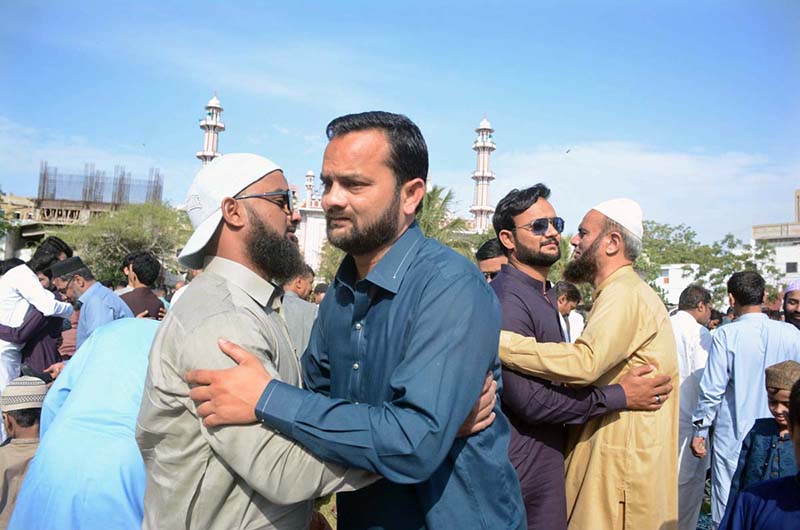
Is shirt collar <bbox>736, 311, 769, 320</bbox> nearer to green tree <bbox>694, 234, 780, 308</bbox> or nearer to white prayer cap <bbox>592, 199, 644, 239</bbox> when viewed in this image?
white prayer cap <bbox>592, 199, 644, 239</bbox>

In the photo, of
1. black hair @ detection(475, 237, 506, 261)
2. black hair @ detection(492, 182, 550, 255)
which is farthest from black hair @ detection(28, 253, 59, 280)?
black hair @ detection(492, 182, 550, 255)

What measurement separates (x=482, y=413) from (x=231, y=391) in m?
0.68

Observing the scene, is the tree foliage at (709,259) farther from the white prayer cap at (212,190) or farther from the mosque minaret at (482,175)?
the white prayer cap at (212,190)

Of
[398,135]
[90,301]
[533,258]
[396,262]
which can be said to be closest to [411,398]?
[396,262]

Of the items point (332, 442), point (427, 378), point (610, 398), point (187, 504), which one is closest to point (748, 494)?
point (610, 398)

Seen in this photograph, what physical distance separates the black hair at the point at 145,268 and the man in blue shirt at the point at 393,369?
16.5ft

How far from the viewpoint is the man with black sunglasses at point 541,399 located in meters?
2.83

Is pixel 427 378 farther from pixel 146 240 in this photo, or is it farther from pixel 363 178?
pixel 146 240

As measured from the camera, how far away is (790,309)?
21.1 feet

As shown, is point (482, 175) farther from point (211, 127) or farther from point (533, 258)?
point (533, 258)

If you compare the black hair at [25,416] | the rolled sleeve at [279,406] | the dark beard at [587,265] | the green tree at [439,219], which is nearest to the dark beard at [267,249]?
the rolled sleeve at [279,406]

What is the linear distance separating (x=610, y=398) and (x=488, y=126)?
6282 cm

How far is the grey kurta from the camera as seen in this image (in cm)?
163

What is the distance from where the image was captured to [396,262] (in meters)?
1.86
